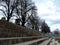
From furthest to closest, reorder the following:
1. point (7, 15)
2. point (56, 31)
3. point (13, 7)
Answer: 1. point (56, 31)
2. point (13, 7)
3. point (7, 15)

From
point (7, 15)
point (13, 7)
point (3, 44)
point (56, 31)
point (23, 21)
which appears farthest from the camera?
point (56, 31)

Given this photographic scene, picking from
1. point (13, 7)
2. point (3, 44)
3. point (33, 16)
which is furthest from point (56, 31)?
point (3, 44)

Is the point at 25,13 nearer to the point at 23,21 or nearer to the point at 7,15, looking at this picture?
the point at 23,21

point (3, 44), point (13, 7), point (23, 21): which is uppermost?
point (13, 7)

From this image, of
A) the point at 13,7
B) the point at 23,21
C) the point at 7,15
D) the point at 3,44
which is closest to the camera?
the point at 3,44

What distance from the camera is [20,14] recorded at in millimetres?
46375

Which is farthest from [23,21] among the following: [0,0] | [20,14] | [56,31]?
[56,31]

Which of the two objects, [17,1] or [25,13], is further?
[25,13]

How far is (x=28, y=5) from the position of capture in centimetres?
4725

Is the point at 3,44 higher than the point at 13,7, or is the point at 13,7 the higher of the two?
the point at 13,7

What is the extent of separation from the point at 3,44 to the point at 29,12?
41859 mm

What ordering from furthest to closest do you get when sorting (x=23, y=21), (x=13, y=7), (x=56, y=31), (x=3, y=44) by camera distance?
(x=56, y=31), (x=23, y=21), (x=13, y=7), (x=3, y=44)

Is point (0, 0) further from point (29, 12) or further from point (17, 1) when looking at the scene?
point (29, 12)

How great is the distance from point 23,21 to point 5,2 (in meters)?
9.12
